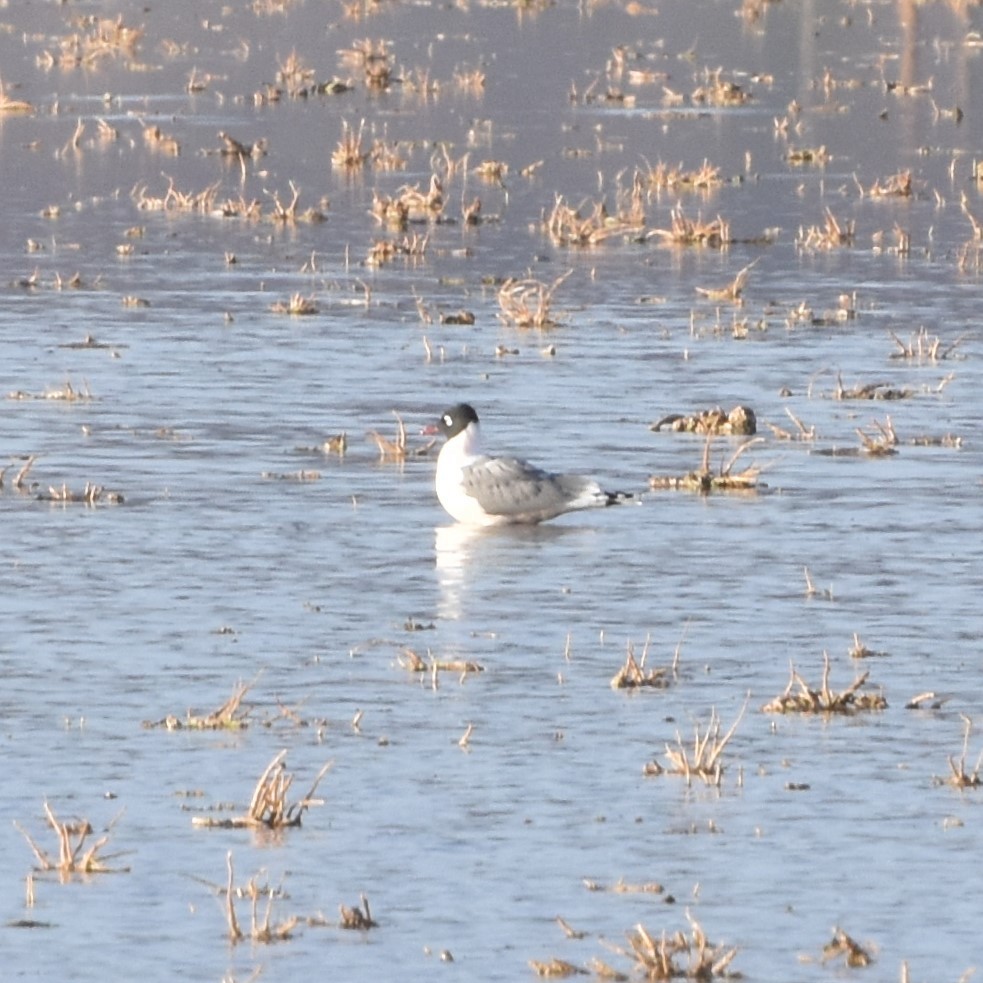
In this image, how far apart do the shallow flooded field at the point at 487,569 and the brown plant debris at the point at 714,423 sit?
58 mm

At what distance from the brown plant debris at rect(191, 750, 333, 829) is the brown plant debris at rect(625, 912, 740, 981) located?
5.52 feet

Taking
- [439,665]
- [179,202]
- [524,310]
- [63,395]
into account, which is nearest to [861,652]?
[439,665]

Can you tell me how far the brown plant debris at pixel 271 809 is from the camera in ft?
33.4

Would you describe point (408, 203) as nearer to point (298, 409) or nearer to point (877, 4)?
point (298, 409)

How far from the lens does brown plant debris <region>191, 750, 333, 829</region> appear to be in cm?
1018

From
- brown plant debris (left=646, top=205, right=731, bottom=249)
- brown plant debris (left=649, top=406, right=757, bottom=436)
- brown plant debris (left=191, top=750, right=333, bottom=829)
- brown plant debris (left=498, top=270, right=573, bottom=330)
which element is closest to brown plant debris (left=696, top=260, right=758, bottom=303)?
brown plant debris (left=498, top=270, right=573, bottom=330)

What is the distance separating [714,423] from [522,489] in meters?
3.65

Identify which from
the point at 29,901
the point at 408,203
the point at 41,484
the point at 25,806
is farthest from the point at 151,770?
the point at 408,203

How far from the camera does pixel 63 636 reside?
13.4 meters

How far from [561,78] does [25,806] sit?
3995 centimetres

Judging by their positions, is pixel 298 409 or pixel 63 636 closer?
pixel 63 636

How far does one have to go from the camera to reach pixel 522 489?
53.4 feet

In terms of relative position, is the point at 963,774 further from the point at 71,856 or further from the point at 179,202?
the point at 179,202

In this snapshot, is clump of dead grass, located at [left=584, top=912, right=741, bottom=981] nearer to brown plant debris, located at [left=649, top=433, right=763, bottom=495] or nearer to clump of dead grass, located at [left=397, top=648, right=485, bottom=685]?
clump of dead grass, located at [left=397, top=648, right=485, bottom=685]
